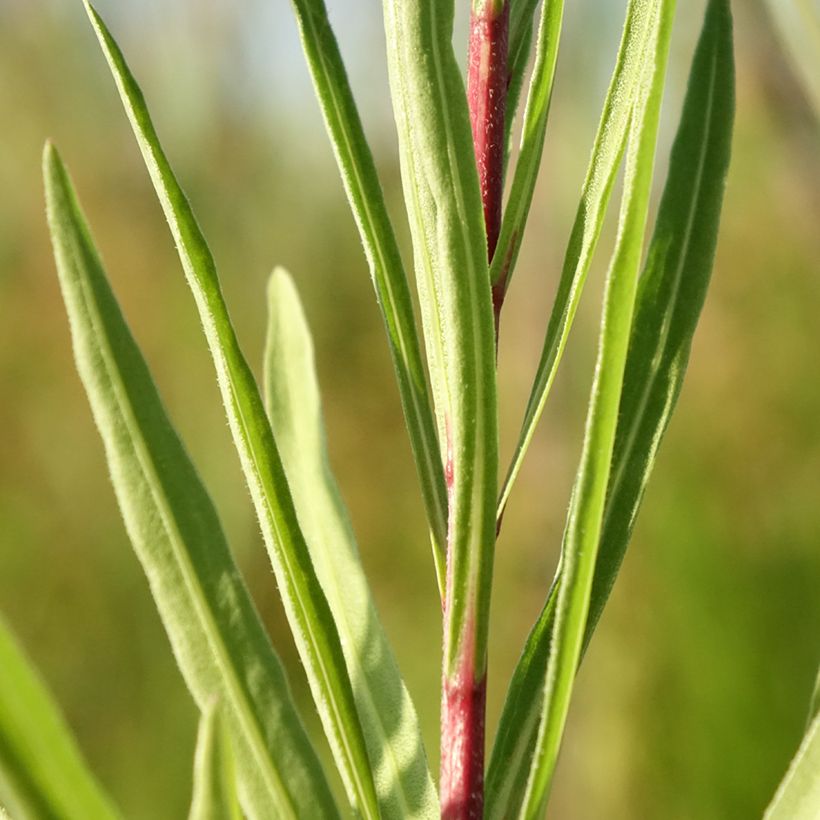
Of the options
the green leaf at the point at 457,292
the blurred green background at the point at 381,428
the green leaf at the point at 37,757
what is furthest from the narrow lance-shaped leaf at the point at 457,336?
the blurred green background at the point at 381,428

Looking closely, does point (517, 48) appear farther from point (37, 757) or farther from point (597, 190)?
point (37, 757)

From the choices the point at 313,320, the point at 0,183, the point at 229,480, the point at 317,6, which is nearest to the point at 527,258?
the point at 313,320

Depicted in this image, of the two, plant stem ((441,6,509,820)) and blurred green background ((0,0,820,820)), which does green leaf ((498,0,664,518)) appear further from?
blurred green background ((0,0,820,820))

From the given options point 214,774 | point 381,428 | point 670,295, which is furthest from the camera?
point 381,428

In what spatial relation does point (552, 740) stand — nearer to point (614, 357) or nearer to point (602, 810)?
point (614, 357)

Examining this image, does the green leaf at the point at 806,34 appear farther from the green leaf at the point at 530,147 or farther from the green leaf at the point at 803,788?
the green leaf at the point at 803,788

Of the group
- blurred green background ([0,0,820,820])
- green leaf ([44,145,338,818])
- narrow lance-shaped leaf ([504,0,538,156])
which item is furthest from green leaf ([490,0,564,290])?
blurred green background ([0,0,820,820])

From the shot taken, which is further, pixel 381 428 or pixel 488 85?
pixel 381 428

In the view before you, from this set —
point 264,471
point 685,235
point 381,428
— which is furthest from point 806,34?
point 381,428
